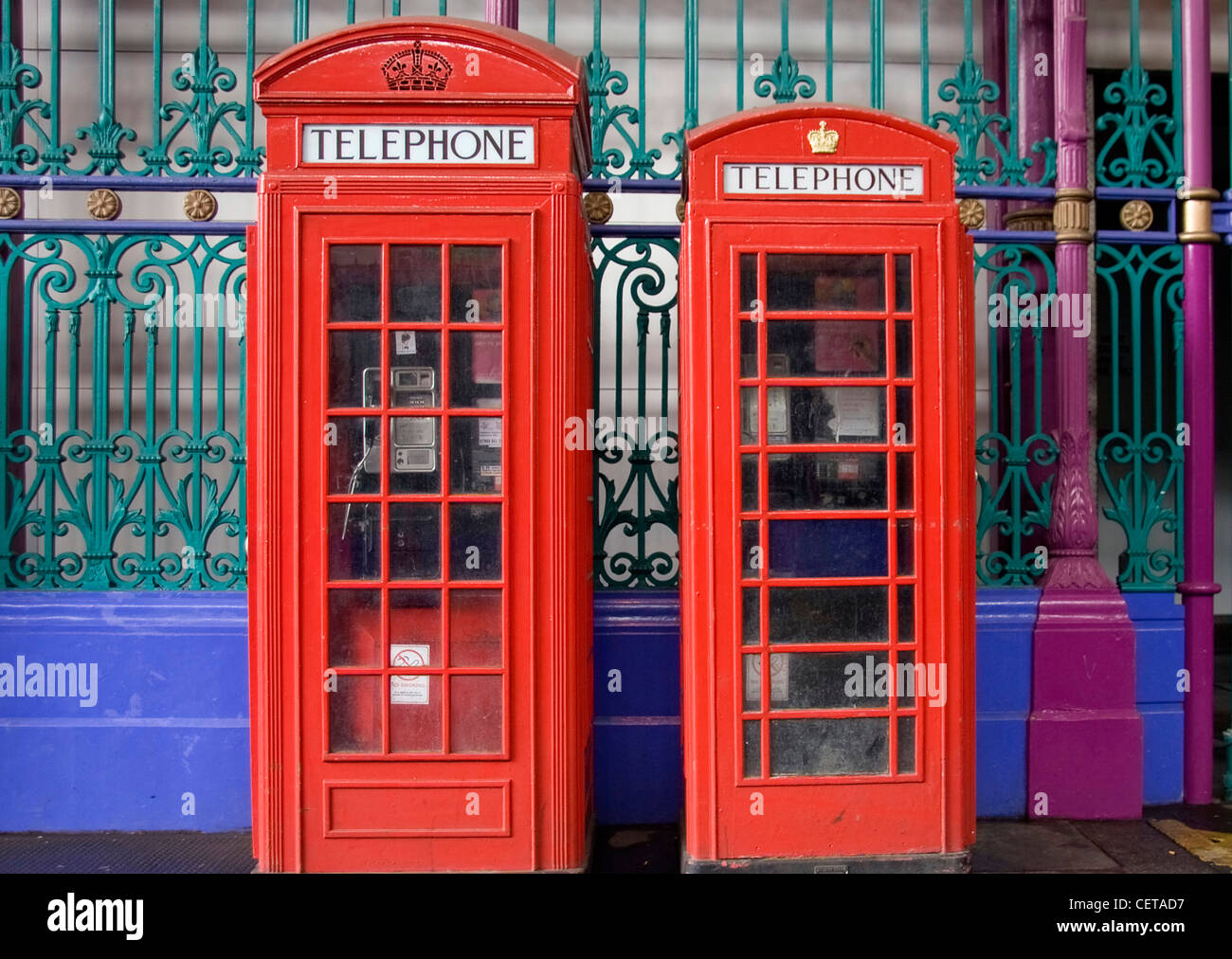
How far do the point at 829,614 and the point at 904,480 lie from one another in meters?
0.56

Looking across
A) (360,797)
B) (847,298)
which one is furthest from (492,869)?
(847,298)

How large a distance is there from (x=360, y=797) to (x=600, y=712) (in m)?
1.41

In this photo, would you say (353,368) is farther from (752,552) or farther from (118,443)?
(118,443)

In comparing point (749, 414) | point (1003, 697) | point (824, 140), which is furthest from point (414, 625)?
point (1003, 697)

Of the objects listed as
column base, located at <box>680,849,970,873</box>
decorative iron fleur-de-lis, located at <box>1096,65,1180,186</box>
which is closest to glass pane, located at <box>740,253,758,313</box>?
column base, located at <box>680,849,970,873</box>

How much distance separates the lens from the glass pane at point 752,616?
3.49m

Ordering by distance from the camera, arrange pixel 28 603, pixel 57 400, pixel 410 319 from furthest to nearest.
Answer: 1. pixel 57 400
2. pixel 28 603
3. pixel 410 319

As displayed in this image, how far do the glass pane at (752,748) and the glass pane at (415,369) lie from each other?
162 centimetres

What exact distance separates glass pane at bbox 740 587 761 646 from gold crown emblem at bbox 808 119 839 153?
1.58 metres

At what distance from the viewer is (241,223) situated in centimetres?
454

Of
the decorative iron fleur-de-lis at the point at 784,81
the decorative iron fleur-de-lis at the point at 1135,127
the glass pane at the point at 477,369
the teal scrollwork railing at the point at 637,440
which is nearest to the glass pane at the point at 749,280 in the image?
the glass pane at the point at 477,369

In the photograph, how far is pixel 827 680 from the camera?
3539mm

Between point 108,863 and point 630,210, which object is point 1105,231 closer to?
point 630,210

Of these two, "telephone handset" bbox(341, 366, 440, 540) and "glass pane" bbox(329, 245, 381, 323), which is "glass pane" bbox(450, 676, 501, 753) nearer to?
"telephone handset" bbox(341, 366, 440, 540)
